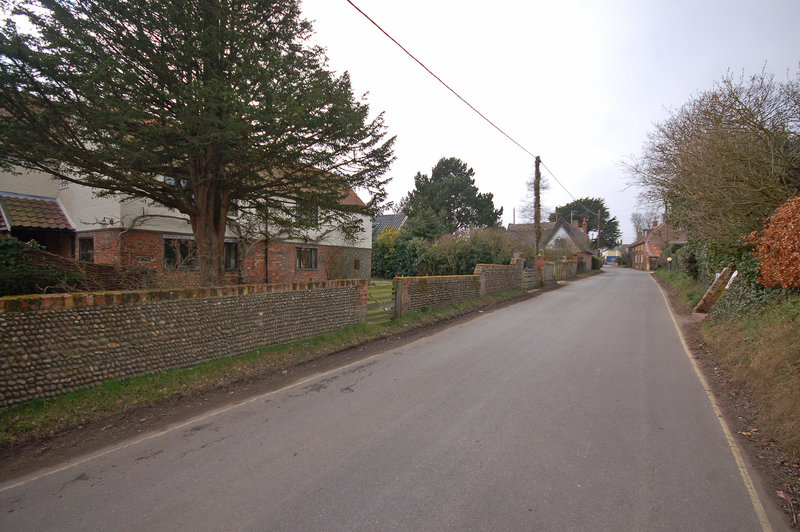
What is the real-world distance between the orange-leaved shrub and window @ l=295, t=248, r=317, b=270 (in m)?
18.4

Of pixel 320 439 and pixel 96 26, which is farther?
pixel 96 26

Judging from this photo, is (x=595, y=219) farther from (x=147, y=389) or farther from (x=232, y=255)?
(x=147, y=389)

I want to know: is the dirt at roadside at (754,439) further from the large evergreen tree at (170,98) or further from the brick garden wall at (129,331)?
the large evergreen tree at (170,98)

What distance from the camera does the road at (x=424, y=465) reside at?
298cm

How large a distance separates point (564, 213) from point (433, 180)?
46.3 metres

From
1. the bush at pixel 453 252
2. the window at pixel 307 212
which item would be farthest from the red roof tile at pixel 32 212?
the bush at pixel 453 252

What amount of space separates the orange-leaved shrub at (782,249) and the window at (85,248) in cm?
1963

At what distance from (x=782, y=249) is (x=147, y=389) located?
33.2 feet

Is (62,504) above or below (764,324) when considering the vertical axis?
below

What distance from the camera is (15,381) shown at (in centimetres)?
457

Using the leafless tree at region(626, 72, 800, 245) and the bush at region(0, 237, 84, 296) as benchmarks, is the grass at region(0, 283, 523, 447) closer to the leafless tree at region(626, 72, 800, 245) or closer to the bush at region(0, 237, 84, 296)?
the bush at region(0, 237, 84, 296)

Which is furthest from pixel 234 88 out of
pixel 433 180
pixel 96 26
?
pixel 433 180

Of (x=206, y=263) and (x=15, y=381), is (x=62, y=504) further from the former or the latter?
(x=206, y=263)

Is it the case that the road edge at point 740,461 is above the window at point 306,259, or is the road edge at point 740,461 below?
below
